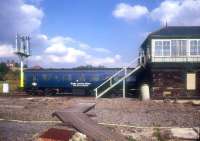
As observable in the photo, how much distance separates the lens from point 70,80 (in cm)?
3600

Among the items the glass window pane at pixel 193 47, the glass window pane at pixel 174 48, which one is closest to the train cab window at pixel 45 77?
the glass window pane at pixel 174 48

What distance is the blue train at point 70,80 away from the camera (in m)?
35.8

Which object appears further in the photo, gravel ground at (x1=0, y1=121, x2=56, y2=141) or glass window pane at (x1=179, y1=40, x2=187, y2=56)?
glass window pane at (x1=179, y1=40, x2=187, y2=56)

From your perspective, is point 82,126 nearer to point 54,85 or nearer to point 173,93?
point 173,93

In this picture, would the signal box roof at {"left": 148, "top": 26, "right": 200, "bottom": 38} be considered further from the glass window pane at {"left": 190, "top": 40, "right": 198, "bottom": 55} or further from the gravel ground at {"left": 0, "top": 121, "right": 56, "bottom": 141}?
the gravel ground at {"left": 0, "top": 121, "right": 56, "bottom": 141}

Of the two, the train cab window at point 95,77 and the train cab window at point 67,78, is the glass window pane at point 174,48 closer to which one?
the train cab window at point 95,77

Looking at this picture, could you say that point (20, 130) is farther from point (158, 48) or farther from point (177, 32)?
point (177, 32)

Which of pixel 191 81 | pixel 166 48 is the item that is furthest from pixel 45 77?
pixel 191 81

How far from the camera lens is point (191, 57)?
93.4 ft

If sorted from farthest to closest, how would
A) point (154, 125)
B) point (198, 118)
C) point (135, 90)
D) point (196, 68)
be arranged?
point (135, 90)
point (196, 68)
point (198, 118)
point (154, 125)

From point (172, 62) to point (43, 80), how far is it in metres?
14.3

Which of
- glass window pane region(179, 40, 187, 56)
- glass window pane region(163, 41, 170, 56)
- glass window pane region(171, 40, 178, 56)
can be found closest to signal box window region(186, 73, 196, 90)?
glass window pane region(179, 40, 187, 56)

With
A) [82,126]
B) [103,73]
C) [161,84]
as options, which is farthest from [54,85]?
[82,126]

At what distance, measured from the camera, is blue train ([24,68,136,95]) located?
35.8 metres
